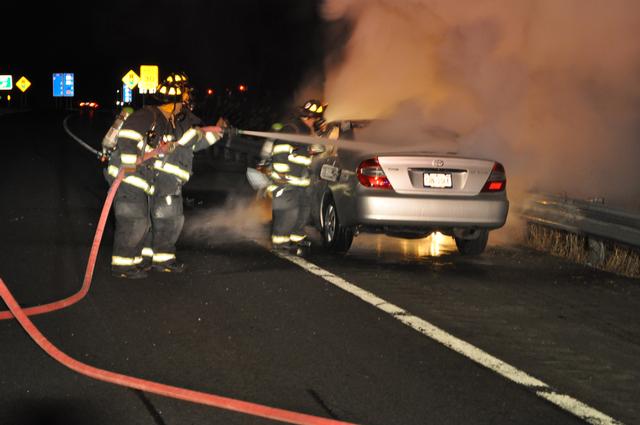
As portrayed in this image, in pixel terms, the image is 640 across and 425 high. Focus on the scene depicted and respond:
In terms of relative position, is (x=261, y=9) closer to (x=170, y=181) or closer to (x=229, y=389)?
(x=170, y=181)

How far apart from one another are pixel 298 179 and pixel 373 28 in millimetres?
6869

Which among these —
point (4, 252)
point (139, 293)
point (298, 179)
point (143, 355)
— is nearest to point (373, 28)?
point (298, 179)

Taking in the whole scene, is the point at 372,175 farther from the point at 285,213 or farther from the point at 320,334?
the point at 320,334

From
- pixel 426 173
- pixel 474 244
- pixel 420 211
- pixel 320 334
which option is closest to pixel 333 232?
pixel 420 211

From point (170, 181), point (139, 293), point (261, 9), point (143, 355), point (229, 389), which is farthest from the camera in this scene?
point (261, 9)

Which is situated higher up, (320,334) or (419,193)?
(419,193)

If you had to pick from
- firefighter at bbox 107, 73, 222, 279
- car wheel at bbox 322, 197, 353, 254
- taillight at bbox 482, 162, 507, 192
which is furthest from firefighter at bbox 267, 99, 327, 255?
taillight at bbox 482, 162, 507, 192

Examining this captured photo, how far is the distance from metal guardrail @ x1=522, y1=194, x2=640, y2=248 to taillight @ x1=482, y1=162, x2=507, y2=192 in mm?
989

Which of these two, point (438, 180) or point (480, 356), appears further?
point (438, 180)

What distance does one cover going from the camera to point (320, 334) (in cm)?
713

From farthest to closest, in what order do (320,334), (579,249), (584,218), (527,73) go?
(527,73), (579,249), (584,218), (320,334)

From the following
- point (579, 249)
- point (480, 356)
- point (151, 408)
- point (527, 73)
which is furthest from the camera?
point (527, 73)

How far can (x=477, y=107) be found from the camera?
578 inches

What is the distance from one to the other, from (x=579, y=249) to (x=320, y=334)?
16.2ft
